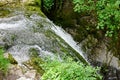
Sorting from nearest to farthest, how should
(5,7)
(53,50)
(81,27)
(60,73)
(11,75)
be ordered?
(60,73) → (11,75) → (53,50) → (5,7) → (81,27)

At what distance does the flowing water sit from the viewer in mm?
8891

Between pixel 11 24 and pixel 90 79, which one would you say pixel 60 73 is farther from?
pixel 11 24

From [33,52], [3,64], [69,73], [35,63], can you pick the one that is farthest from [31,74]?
[69,73]

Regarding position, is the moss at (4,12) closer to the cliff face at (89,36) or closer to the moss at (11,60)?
the cliff face at (89,36)

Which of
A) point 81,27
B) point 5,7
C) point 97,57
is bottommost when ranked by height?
point 97,57

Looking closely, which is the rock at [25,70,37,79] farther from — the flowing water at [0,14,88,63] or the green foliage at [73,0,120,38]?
the green foliage at [73,0,120,38]

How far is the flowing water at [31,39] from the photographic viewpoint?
8.89m

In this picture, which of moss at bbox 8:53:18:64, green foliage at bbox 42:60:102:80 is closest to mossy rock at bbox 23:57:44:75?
moss at bbox 8:53:18:64

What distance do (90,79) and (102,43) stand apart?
21.4 feet

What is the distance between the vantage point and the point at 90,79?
6238mm

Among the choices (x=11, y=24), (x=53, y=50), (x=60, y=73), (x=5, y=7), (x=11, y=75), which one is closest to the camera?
(x=60, y=73)

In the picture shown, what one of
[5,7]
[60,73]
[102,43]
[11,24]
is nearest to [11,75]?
[60,73]

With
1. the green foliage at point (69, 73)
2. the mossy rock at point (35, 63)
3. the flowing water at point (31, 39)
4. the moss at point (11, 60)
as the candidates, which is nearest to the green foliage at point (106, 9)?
the flowing water at point (31, 39)

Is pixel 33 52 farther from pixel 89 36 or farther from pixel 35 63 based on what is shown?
pixel 89 36
